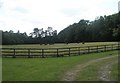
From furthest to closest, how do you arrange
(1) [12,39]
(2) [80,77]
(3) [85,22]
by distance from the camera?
(3) [85,22] → (1) [12,39] → (2) [80,77]

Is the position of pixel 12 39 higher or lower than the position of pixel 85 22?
lower

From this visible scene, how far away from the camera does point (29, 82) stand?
48.9ft

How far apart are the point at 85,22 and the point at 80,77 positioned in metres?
133

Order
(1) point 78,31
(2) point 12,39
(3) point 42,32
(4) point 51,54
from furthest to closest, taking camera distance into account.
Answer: (3) point 42,32
(1) point 78,31
(2) point 12,39
(4) point 51,54

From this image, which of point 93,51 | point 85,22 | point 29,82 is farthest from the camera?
point 85,22

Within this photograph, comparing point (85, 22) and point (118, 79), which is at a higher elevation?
point (85, 22)

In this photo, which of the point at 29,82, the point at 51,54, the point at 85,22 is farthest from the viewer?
the point at 85,22

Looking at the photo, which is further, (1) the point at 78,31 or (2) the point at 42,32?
(2) the point at 42,32

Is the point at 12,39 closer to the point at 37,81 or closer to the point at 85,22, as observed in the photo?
the point at 85,22

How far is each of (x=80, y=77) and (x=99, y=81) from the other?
1758 mm

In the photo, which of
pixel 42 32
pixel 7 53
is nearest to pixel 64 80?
pixel 7 53

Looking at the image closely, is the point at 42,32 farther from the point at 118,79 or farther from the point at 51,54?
the point at 118,79

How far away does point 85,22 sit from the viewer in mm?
148250

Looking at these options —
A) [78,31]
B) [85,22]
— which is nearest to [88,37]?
[78,31]
